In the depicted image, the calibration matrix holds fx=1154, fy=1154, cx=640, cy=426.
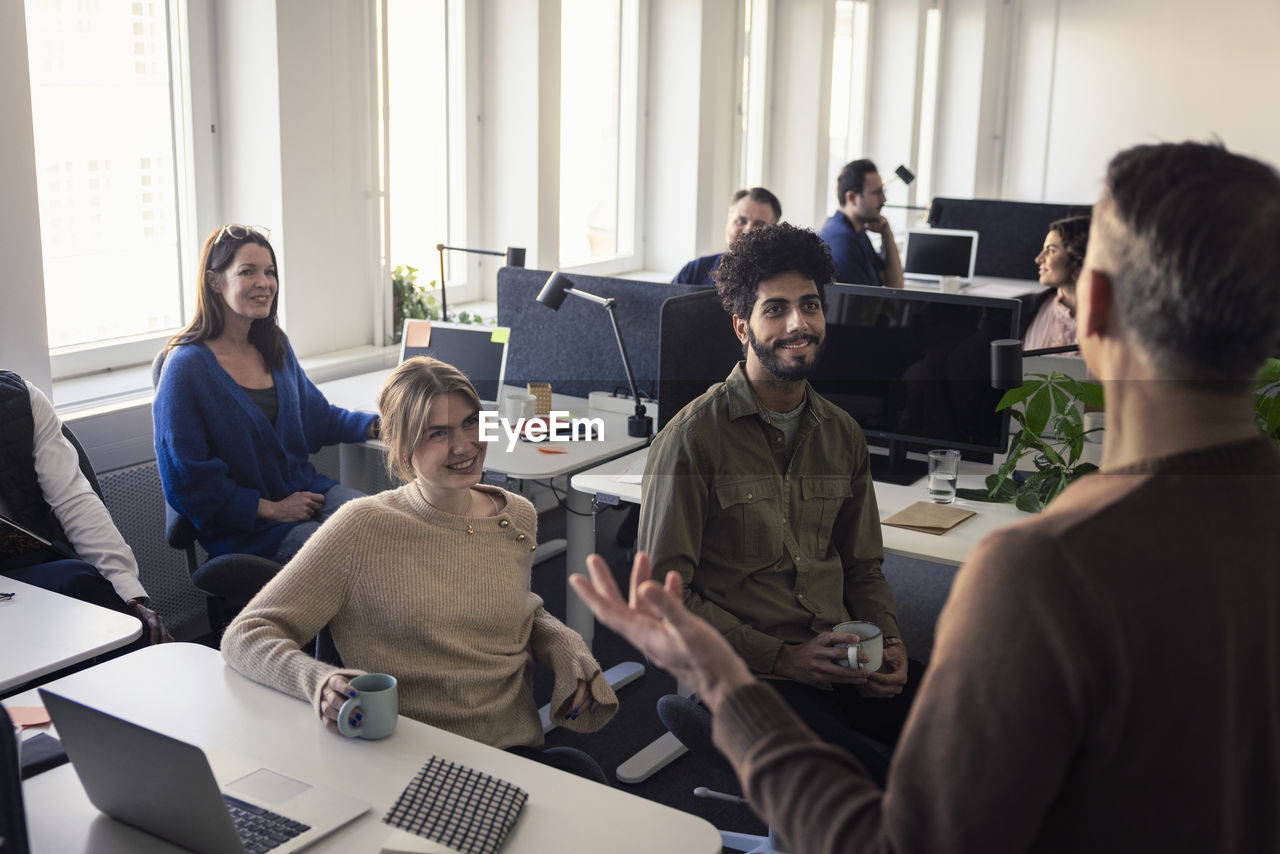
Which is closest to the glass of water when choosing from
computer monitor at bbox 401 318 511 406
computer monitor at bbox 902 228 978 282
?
computer monitor at bbox 401 318 511 406

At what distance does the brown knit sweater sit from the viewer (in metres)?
0.70

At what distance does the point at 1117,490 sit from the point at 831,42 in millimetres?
6106

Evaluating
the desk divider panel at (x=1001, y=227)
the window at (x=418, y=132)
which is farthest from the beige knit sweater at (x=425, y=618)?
the desk divider panel at (x=1001, y=227)

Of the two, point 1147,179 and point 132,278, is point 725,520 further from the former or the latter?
point 132,278

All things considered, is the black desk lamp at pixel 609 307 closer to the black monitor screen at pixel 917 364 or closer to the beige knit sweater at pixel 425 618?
the black monitor screen at pixel 917 364

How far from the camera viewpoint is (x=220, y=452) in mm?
2723

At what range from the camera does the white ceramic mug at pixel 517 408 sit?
10.5 feet

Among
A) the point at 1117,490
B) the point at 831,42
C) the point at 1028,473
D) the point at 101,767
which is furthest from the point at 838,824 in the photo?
the point at 831,42

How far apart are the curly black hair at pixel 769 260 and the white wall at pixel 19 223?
179cm

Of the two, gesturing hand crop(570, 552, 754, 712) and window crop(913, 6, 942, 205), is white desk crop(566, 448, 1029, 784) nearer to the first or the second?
gesturing hand crop(570, 552, 754, 712)

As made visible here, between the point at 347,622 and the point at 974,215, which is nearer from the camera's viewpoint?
the point at 347,622

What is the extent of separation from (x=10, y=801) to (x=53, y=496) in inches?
64.2

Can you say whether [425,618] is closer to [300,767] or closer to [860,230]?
[300,767]

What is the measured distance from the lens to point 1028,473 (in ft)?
9.09
